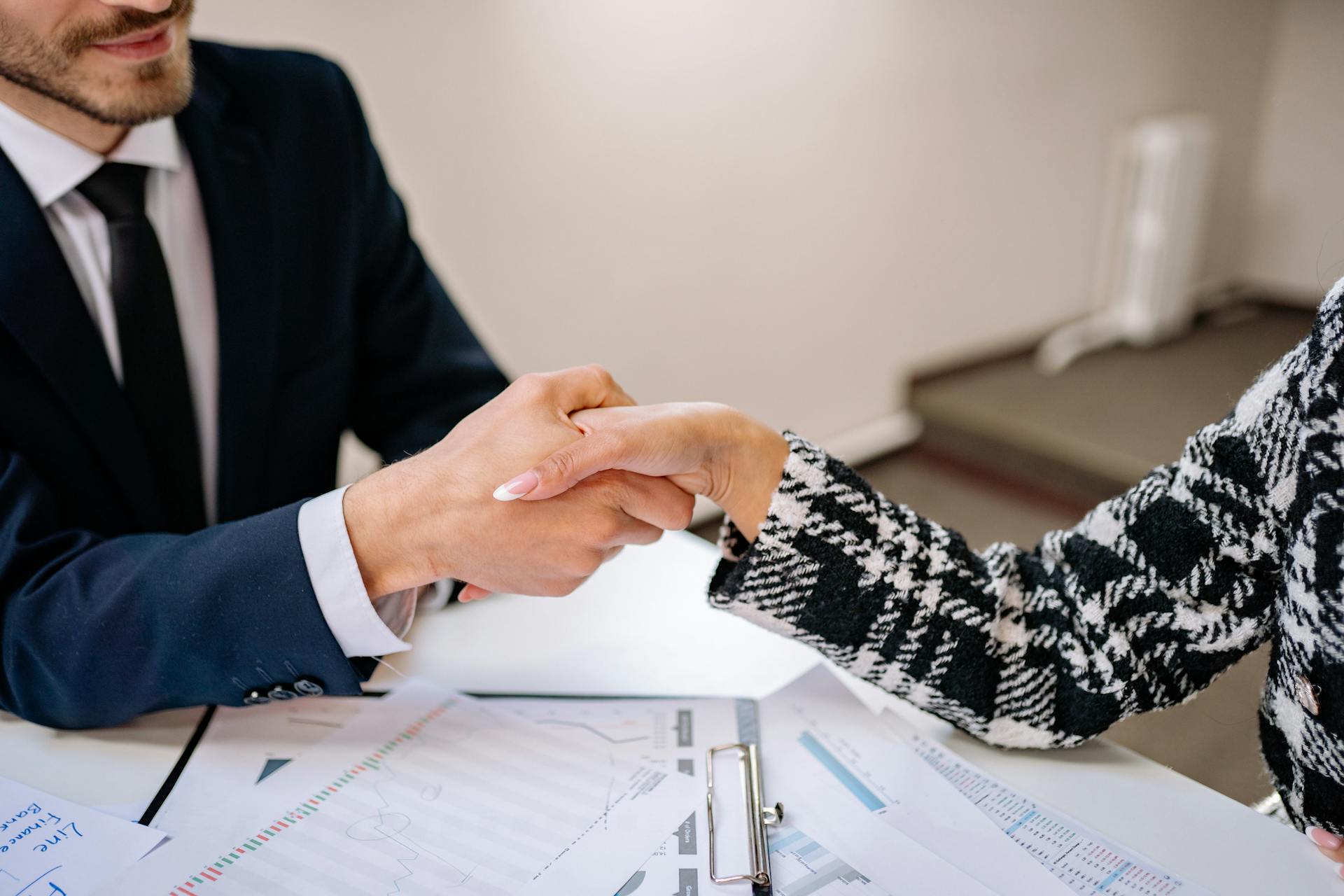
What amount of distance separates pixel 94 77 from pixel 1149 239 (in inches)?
126

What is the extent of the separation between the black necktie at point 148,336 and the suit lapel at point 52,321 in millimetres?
40

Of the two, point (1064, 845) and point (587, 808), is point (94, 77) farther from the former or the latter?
point (1064, 845)

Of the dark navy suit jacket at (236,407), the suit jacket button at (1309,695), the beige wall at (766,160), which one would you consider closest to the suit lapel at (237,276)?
the dark navy suit jacket at (236,407)

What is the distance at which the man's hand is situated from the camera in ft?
2.76

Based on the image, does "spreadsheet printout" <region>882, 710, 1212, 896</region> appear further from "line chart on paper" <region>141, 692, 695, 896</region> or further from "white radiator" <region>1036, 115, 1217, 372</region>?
"white radiator" <region>1036, 115, 1217, 372</region>

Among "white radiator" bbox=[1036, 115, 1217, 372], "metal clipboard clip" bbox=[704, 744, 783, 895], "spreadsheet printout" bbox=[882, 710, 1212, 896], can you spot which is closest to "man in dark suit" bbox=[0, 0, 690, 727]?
"metal clipboard clip" bbox=[704, 744, 783, 895]

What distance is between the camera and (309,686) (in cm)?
85

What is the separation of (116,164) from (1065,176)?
9.71 ft

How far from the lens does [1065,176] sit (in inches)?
130

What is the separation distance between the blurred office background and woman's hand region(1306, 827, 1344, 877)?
712 millimetres

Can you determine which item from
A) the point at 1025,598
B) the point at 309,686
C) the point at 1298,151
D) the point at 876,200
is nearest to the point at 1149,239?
the point at 1298,151

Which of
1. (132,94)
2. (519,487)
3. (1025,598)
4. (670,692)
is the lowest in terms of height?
(670,692)

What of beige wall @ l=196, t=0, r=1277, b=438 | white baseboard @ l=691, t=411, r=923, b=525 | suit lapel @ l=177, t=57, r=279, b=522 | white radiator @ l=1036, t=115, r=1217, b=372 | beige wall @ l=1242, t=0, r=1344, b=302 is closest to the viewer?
suit lapel @ l=177, t=57, r=279, b=522

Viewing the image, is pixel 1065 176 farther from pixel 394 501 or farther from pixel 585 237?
pixel 394 501
